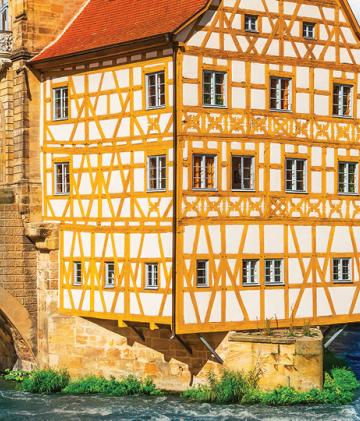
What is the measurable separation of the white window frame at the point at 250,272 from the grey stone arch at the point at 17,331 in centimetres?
746

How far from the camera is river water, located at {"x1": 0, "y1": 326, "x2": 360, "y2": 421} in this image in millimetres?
35188

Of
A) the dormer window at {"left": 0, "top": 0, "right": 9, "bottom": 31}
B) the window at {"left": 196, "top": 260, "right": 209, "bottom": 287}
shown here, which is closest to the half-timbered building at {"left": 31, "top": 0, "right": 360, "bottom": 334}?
the window at {"left": 196, "top": 260, "right": 209, "bottom": 287}

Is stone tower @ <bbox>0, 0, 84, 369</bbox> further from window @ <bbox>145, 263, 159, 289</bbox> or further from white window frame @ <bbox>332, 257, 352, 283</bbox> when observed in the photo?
white window frame @ <bbox>332, 257, 352, 283</bbox>

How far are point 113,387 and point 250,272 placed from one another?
5.09 meters

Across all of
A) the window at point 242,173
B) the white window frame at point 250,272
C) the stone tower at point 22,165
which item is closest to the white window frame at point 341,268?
the white window frame at point 250,272

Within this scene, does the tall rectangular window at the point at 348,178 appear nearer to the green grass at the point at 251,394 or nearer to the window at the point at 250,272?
the window at the point at 250,272

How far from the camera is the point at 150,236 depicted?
3744cm

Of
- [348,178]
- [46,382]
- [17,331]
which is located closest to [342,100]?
[348,178]

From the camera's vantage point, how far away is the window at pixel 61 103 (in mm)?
40312

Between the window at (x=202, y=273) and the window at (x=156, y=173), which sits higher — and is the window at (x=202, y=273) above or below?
below

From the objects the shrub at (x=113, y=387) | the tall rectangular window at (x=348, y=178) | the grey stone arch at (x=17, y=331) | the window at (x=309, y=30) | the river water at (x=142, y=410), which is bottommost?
the river water at (x=142, y=410)

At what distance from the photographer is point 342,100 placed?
131ft

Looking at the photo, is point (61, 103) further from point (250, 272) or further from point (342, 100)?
point (342, 100)

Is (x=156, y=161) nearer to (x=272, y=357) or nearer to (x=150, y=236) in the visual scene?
(x=150, y=236)
